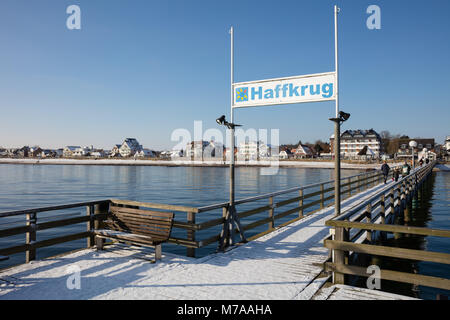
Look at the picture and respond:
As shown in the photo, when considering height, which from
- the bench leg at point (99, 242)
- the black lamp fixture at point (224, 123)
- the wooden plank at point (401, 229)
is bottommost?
the bench leg at point (99, 242)

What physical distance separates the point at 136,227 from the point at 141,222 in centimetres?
21

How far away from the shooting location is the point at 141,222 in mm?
6539

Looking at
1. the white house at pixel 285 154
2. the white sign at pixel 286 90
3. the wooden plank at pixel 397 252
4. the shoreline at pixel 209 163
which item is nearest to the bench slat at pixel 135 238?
the wooden plank at pixel 397 252

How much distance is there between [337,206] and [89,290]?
190 inches

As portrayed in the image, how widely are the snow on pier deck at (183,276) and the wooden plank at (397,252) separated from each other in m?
0.59

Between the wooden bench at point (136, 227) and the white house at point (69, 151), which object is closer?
the wooden bench at point (136, 227)

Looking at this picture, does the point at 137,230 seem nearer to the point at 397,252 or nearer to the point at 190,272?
the point at 190,272

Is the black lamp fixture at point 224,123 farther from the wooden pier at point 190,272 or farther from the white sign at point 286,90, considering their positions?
the wooden pier at point 190,272

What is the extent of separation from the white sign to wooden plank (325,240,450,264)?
2895 millimetres

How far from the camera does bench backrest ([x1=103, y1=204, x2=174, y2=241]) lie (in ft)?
20.2

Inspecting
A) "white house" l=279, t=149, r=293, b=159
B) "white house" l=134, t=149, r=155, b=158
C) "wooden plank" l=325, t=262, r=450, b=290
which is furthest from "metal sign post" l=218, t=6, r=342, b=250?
"white house" l=134, t=149, r=155, b=158

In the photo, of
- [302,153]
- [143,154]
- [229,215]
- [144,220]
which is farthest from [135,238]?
[143,154]

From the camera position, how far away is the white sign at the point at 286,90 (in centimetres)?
641
